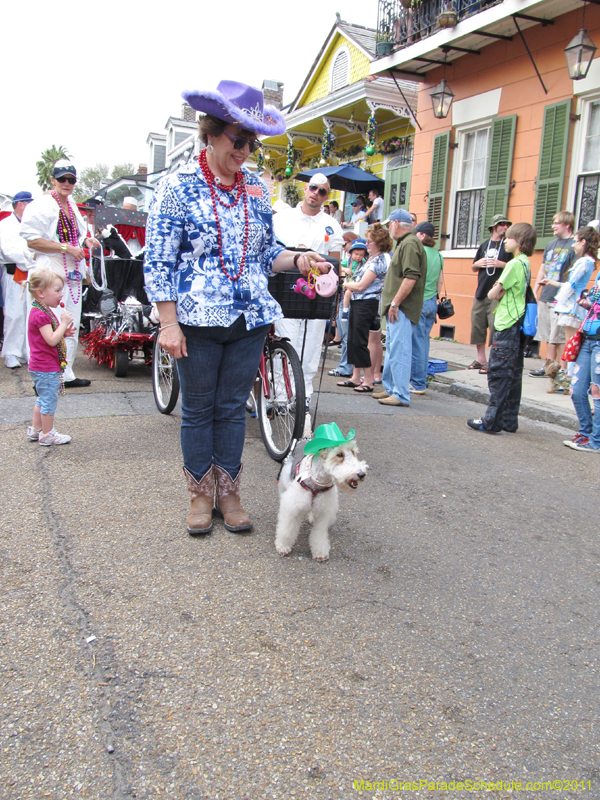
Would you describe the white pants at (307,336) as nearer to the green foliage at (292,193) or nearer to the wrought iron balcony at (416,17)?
the wrought iron balcony at (416,17)

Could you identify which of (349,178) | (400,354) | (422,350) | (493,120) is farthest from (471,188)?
(400,354)

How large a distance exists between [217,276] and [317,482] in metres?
1.05

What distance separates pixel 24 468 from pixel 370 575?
94.7 inches

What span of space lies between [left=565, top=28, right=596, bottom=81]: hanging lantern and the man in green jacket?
4.19m

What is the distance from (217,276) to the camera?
289 centimetres

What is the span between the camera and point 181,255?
2.90 meters

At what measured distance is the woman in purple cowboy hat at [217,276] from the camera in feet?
9.17

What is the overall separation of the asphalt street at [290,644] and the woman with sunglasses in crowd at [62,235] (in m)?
2.64

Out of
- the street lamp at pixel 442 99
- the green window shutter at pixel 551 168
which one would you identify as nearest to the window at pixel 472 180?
the street lamp at pixel 442 99

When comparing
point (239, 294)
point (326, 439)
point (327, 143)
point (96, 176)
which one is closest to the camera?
point (326, 439)

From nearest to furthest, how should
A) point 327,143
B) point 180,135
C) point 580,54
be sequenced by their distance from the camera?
1. point 580,54
2. point 327,143
3. point 180,135

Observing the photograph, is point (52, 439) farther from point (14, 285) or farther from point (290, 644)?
point (14, 285)

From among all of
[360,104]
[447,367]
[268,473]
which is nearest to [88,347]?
[268,473]

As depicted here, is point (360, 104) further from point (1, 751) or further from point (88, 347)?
point (1, 751)
